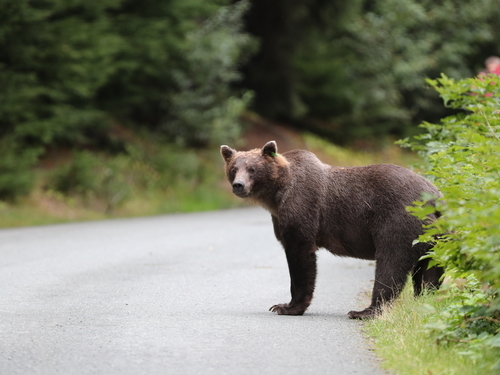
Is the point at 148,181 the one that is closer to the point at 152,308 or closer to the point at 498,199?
the point at 152,308

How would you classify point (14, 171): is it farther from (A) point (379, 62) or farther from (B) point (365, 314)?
(A) point (379, 62)

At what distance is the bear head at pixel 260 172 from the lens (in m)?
7.32

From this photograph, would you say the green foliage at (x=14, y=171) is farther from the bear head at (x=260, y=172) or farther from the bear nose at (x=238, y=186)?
the bear nose at (x=238, y=186)

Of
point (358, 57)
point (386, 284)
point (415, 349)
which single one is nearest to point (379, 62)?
point (358, 57)

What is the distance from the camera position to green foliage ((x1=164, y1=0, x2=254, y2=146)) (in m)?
23.3

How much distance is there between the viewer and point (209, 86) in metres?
24.0

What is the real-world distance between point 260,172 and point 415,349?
263cm

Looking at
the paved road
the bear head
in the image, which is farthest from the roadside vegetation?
the bear head

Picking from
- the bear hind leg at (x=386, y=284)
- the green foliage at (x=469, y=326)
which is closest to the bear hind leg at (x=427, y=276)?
the bear hind leg at (x=386, y=284)

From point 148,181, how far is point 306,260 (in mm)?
15063

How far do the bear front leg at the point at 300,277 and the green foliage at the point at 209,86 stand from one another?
1619cm

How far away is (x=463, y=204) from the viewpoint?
465cm

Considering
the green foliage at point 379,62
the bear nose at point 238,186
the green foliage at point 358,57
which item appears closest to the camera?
the bear nose at point 238,186

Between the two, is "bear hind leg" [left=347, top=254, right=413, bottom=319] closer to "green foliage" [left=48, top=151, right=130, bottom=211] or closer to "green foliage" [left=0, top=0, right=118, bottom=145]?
"green foliage" [left=0, top=0, right=118, bottom=145]
